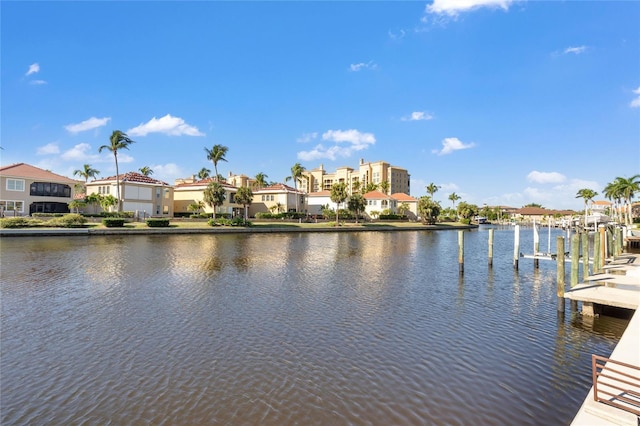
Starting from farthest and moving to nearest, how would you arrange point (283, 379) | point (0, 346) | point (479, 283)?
point (479, 283) < point (0, 346) < point (283, 379)

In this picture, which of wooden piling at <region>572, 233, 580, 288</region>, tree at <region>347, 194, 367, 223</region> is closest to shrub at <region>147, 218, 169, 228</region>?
tree at <region>347, 194, 367, 223</region>

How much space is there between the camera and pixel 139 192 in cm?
6688

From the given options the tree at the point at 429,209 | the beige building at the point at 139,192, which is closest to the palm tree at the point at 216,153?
the beige building at the point at 139,192

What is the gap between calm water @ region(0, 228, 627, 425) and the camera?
311 inches

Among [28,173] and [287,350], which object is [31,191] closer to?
[28,173]

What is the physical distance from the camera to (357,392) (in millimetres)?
8664

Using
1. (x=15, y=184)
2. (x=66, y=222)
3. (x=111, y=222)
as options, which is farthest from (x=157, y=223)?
(x=15, y=184)

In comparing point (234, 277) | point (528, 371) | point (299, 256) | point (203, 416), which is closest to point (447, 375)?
point (528, 371)

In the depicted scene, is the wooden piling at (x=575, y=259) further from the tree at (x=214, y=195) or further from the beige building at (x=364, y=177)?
the beige building at (x=364, y=177)

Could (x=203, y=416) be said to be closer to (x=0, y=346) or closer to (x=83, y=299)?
(x=0, y=346)

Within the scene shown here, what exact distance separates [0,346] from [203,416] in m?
8.55

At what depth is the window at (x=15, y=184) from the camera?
178 feet

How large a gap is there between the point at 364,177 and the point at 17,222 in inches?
5521

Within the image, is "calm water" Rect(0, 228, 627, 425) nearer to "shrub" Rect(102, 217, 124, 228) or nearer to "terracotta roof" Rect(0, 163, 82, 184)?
"shrub" Rect(102, 217, 124, 228)
